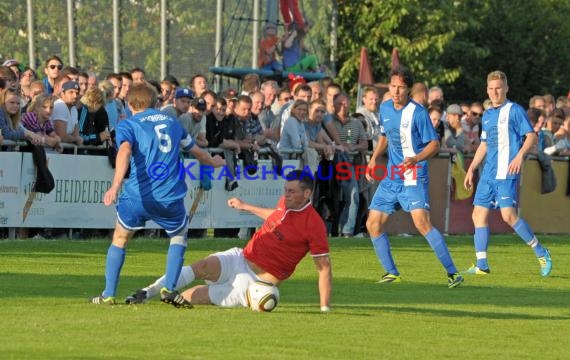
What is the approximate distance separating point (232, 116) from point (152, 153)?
9828 mm

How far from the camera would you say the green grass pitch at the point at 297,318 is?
33.9ft

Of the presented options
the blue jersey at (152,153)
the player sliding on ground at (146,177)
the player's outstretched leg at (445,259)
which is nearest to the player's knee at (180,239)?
the player sliding on ground at (146,177)

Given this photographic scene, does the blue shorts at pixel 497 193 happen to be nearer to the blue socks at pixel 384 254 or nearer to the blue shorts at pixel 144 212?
the blue socks at pixel 384 254

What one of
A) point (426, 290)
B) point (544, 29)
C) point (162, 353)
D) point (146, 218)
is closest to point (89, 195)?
point (426, 290)

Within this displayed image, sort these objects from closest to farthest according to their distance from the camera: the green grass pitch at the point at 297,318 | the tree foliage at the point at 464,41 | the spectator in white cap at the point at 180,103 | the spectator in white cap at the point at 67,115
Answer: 1. the green grass pitch at the point at 297,318
2. the spectator in white cap at the point at 67,115
3. the spectator in white cap at the point at 180,103
4. the tree foliage at the point at 464,41

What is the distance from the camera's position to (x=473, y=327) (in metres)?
12.2

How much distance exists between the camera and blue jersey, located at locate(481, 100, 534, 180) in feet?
59.2

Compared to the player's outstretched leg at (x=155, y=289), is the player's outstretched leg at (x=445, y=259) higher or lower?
lower

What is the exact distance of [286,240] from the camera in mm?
12594

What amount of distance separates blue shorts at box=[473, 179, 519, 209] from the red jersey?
231 inches

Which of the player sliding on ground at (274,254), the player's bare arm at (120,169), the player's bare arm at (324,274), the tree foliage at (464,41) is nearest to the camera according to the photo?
the player's bare arm at (120,169)

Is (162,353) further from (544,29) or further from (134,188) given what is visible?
(544,29)

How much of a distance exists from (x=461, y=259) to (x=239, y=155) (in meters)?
4.16

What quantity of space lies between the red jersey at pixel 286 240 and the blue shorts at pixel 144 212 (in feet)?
2.49
